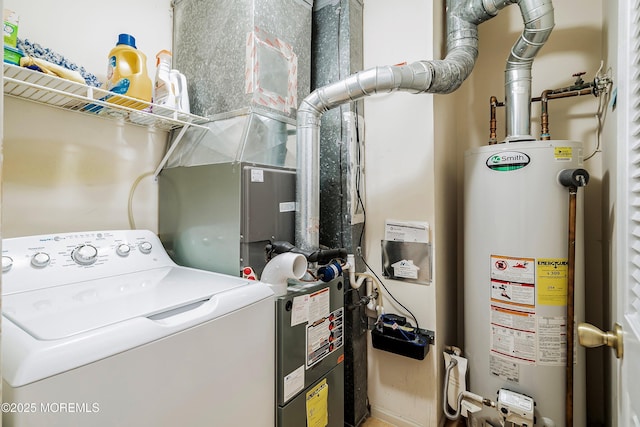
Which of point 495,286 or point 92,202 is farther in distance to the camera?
point 495,286

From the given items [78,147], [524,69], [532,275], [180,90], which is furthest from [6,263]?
[524,69]

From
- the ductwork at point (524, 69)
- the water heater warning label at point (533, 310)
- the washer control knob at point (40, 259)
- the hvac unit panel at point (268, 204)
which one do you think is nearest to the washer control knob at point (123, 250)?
the washer control knob at point (40, 259)

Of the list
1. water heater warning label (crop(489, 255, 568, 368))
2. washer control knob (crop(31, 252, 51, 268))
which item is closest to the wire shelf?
washer control knob (crop(31, 252, 51, 268))

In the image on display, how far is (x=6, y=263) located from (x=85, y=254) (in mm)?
186

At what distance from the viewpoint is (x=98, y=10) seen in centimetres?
123

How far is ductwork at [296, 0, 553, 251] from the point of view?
1284 millimetres

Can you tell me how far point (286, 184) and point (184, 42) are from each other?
3.00 ft

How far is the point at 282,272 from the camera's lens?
1023mm

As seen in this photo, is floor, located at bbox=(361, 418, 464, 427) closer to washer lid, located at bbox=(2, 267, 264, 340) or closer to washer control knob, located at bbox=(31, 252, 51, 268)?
washer lid, located at bbox=(2, 267, 264, 340)

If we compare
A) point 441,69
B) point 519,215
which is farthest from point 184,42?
point 519,215

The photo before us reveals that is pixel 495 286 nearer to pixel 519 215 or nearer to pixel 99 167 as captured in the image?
pixel 519 215

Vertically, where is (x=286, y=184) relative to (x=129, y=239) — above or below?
above

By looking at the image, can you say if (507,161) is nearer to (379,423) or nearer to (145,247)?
(379,423)

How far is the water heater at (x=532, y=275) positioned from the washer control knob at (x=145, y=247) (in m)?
1.51
